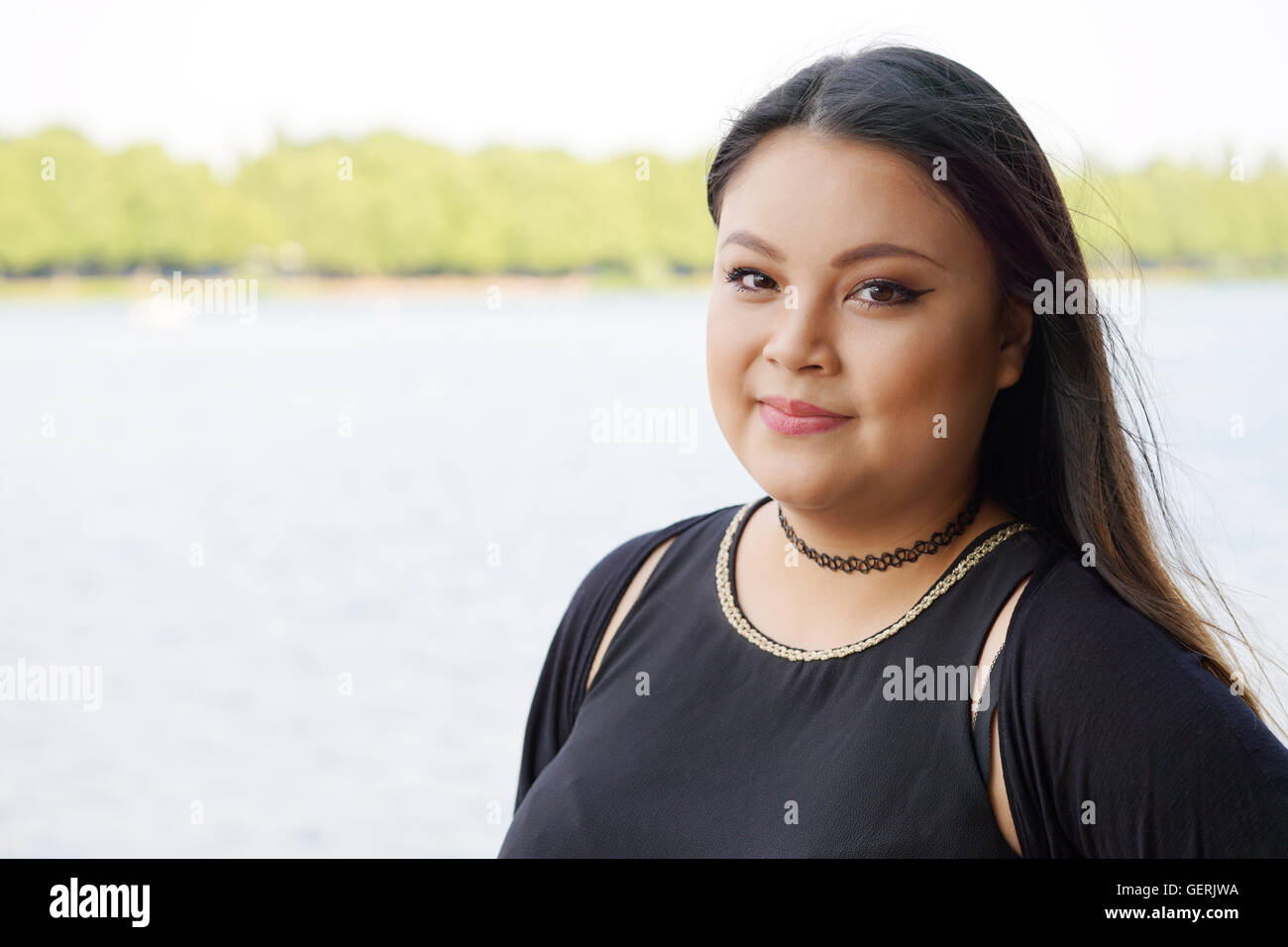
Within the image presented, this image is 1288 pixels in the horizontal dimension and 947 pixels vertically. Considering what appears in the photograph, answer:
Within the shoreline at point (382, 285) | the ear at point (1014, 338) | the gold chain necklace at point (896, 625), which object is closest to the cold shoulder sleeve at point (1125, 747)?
the gold chain necklace at point (896, 625)

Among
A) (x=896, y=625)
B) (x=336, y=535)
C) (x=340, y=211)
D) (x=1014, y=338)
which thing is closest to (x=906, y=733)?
(x=896, y=625)

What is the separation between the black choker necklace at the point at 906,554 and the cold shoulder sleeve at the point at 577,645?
25 centimetres

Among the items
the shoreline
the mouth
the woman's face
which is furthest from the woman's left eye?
the shoreline

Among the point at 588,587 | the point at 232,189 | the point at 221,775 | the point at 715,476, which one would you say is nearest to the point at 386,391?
the point at 232,189

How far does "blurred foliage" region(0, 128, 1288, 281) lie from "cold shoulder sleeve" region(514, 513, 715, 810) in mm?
14500

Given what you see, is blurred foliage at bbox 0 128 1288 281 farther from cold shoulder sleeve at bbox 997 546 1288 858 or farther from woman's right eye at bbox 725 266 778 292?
cold shoulder sleeve at bbox 997 546 1288 858

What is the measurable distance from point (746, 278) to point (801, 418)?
0.49 feet

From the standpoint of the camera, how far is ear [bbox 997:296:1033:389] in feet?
4.07

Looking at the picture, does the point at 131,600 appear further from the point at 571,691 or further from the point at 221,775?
the point at 571,691

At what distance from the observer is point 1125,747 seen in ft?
3.33

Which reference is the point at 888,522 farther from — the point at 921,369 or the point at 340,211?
the point at 340,211
